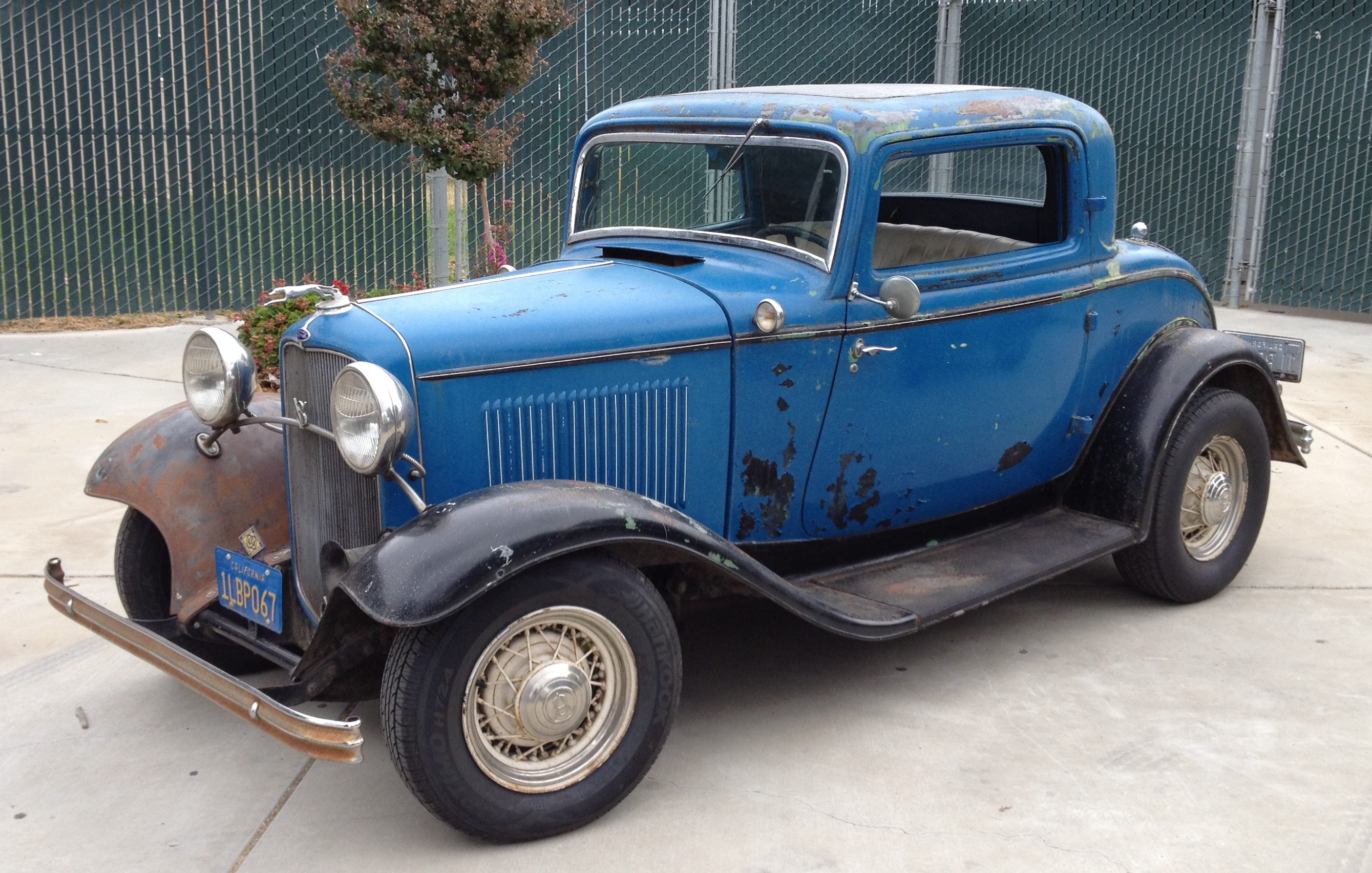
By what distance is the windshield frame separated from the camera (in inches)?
140

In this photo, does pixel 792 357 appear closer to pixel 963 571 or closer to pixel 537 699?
pixel 963 571

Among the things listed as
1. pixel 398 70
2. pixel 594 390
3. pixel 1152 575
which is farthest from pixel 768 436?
pixel 398 70

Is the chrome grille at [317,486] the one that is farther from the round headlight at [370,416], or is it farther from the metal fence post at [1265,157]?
the metal fence post at [1265,157]

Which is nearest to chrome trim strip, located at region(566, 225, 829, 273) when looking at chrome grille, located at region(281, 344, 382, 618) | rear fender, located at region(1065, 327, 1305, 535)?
chrome grille, located at region(281, 344, 382, 618)

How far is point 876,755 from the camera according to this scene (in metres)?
3.40

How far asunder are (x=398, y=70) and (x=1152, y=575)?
4711 millimetres

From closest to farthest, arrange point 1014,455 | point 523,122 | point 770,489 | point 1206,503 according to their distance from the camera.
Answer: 1. point 770,489
2. point 1014,455
3. point 1206,503
4. point 523,122

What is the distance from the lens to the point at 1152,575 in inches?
170

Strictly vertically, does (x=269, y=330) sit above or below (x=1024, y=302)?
below

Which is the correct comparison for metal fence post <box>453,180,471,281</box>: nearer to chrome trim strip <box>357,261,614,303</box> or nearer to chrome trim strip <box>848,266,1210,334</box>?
chrome trim strip <box>357,261,614,303</box>

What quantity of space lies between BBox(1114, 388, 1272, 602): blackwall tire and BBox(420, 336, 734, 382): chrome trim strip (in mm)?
1769

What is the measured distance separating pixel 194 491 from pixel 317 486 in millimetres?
522

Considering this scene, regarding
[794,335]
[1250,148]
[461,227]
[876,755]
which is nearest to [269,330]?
[461,227]

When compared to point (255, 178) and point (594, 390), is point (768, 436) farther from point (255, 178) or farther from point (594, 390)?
point (255, 178)
